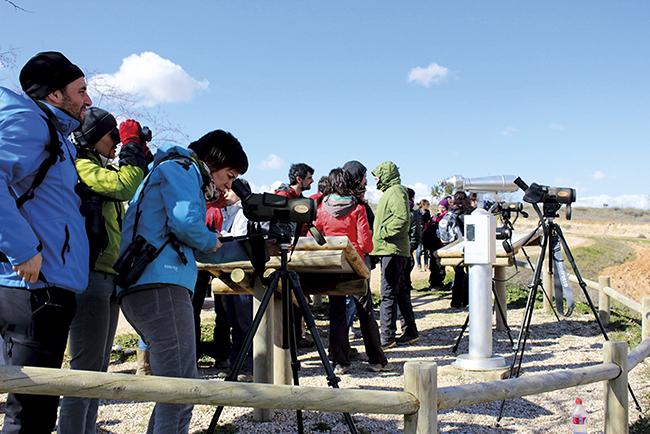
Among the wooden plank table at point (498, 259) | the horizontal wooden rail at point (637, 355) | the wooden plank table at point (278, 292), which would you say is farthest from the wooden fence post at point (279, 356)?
the wooden plank table at point (498, 259)

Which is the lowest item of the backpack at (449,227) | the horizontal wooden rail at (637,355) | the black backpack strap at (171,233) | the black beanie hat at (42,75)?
the horizontal wooden rail at (637,355)

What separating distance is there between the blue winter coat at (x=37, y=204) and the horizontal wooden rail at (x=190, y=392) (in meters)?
0.51

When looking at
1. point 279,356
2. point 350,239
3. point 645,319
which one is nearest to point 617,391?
point 279,356

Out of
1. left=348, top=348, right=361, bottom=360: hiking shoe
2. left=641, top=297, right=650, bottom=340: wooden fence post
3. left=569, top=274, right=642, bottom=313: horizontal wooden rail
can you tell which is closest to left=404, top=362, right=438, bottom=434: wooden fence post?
left=641, top=297, right=650, bottom=340: wooden fence post

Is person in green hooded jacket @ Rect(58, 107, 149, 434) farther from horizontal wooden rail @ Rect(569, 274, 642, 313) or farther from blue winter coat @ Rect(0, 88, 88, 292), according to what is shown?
horizontal wooden rail @ Rect(569, 274, 642, 313)

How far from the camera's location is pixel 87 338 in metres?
3.07

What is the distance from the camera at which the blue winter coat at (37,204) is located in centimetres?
233

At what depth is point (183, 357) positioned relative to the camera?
2.81 meters

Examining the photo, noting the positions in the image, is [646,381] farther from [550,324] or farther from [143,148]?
[143,148]

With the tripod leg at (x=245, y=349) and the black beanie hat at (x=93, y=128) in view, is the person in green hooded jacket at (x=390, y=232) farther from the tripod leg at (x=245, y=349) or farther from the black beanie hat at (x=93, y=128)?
the black beanie hat at (x=93, y=128)

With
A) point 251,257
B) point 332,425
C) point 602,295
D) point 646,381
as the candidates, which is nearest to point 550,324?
point 602,295

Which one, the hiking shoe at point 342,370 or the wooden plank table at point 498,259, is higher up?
the wooden plank table at point 498,259

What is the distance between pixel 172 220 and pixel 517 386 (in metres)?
1.82

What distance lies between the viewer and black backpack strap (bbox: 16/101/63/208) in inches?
101
